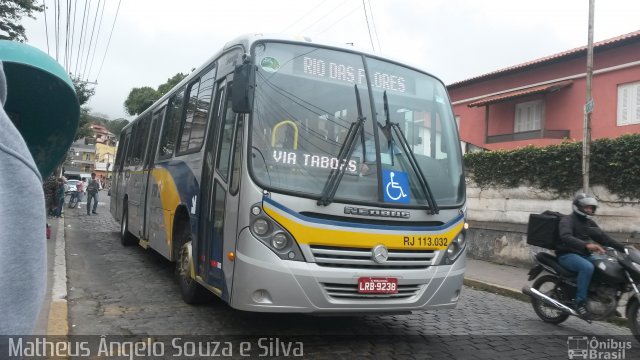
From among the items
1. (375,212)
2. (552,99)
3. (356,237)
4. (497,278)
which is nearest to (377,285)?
(356,237)

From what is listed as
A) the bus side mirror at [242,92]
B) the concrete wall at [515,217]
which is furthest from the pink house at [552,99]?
the bus side mirror at [242,92]

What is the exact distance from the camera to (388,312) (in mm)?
4527

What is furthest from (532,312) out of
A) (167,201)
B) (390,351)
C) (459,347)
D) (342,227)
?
(167,201)

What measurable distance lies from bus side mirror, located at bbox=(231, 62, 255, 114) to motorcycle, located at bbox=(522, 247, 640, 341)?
14.6ft

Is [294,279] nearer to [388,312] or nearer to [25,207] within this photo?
[388,312]

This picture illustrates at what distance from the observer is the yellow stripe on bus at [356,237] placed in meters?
4.21

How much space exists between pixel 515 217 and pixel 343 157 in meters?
8.29

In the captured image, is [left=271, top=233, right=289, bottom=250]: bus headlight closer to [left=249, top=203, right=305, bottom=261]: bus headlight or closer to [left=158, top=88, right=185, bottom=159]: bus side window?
[left=249, top=203, right=305, bottom=261]: bus headlight

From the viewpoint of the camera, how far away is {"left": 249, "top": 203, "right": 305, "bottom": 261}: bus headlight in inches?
164

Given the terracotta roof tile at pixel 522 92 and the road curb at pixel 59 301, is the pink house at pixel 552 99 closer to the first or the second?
the terracotta roof tile at pixel 522 92

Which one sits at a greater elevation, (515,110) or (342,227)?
A: (515,110)

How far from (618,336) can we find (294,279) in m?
4.40

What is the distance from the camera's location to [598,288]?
5.81 m

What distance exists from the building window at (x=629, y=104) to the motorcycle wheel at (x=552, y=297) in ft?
43.2
